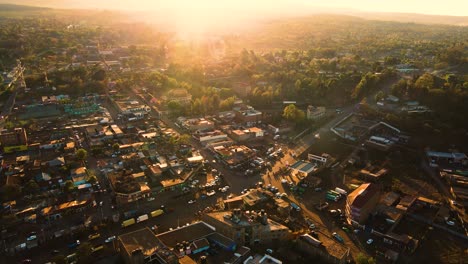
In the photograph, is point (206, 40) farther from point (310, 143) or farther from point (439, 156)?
point (439, 156)

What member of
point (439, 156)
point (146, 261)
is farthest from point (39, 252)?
point (439, 156)

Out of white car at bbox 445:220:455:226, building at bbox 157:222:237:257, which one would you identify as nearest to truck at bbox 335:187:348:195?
white car at bbox 445:220:455:226

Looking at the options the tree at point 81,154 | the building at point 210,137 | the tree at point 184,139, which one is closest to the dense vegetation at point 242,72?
the building at point 210,137

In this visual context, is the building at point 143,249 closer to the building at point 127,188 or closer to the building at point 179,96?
the building at point 127,188

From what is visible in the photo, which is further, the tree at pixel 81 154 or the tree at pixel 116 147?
the tree at pixel 116 147

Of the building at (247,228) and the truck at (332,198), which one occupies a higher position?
the building at (247,228)

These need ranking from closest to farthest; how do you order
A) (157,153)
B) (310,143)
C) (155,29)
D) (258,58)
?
1. (157,153)
2. (310,143)
3. (258,58)
4. (155,29)

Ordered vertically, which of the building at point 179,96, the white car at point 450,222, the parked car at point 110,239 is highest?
the building at point 179,96
